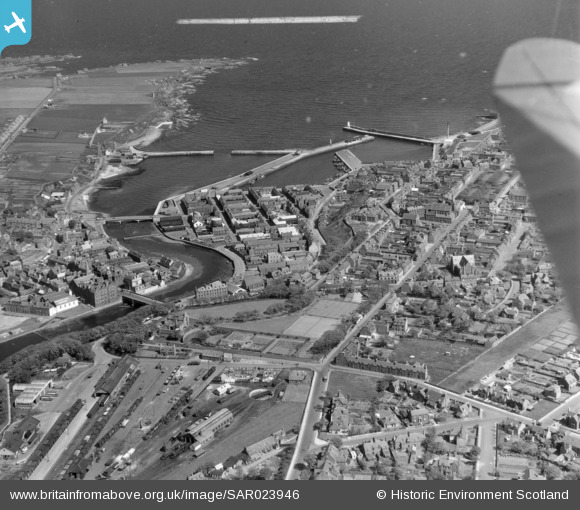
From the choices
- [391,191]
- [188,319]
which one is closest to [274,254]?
[188,319]

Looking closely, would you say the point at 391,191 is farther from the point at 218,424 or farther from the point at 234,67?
the point at 234,67

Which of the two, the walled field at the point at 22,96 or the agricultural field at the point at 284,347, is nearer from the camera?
the agricultural field at the point at 284,347

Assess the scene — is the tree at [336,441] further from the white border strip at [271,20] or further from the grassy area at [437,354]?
the white border strip at [271,20]

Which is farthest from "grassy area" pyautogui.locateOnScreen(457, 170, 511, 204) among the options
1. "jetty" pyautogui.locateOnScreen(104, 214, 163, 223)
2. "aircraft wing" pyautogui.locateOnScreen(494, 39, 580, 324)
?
"aircraft wing" pyautogui.locateOnScreen(494, 39, 580, 324)

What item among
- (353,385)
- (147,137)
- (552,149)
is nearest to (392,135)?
(147,137)

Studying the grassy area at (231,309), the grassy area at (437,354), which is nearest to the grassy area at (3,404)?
the grassy area at (231,309)
